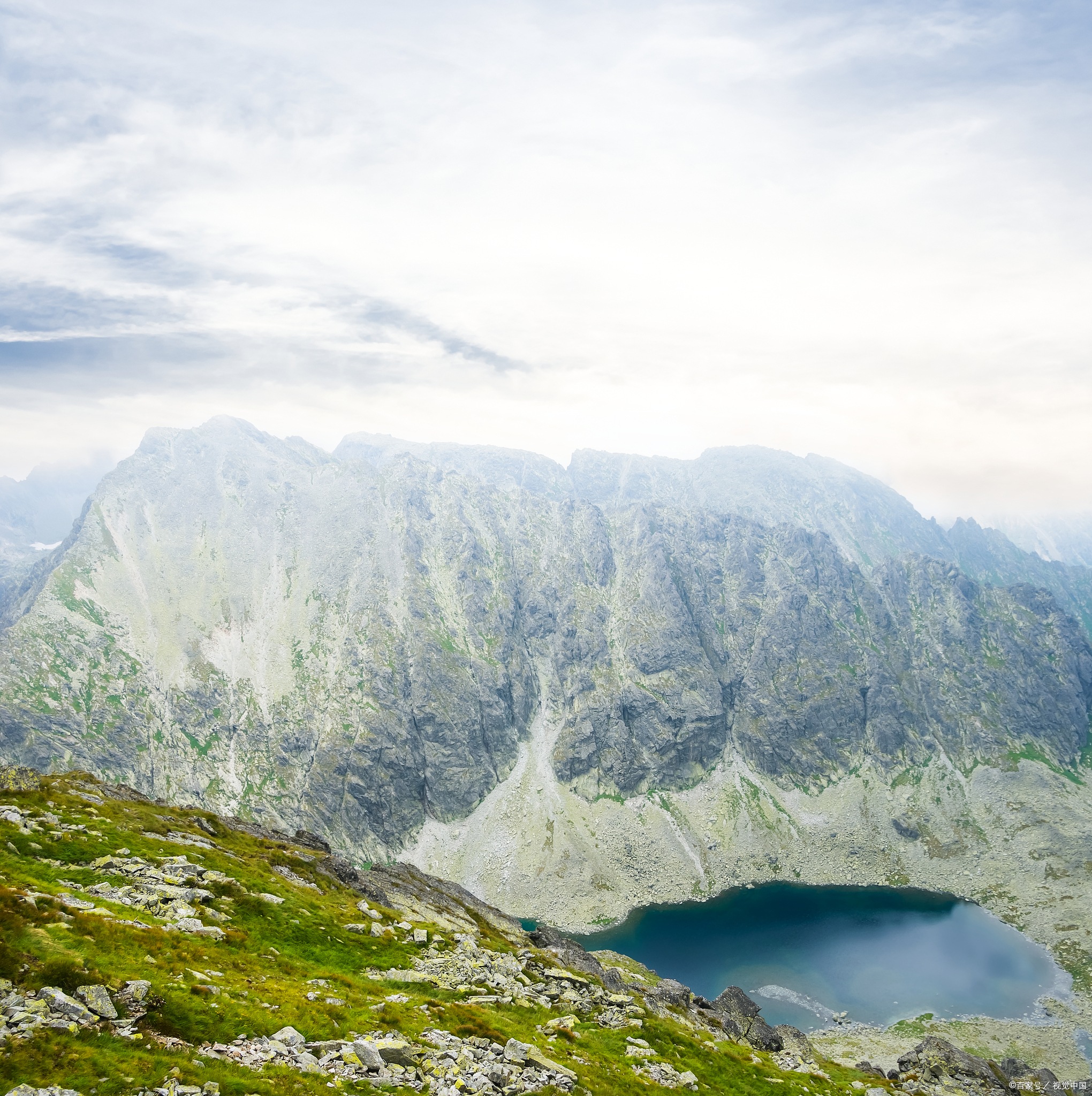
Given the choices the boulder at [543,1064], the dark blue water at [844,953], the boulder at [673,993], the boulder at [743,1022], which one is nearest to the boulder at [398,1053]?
the boulder at [543,1064]

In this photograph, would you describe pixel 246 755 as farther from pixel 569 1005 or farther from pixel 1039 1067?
pixel 1039 1067

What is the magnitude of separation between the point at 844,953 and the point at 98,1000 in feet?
530

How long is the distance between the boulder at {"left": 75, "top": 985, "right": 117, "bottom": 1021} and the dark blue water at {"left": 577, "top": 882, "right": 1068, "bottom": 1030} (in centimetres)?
12836

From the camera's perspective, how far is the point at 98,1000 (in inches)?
843

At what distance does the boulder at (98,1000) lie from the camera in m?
21.2

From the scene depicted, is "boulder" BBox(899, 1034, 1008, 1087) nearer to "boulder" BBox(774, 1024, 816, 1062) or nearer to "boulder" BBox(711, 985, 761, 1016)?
"boulder" BBox(774, 1024, 816, 1062)

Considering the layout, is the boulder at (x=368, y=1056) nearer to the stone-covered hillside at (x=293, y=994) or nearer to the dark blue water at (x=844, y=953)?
the stone-covered hillside at (x=293, y=994)

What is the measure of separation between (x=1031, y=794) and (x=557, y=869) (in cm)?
15832

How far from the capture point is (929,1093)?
2608 inches

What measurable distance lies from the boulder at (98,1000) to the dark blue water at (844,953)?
421 ft

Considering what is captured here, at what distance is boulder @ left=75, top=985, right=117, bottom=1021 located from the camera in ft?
69.6

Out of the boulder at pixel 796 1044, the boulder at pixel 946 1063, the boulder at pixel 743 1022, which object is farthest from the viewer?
the boulder at pixel 946 1063

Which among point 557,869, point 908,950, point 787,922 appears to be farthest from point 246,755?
point 908,950

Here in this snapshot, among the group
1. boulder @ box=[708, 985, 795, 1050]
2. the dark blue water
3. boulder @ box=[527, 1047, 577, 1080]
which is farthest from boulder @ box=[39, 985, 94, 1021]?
the dark blue water
